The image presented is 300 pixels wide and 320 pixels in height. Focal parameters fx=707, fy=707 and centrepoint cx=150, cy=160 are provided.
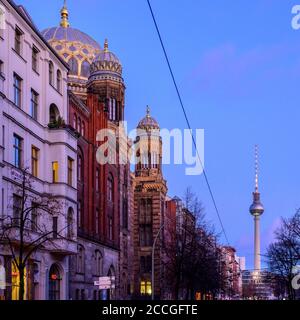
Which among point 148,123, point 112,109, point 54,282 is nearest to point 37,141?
point 54,282

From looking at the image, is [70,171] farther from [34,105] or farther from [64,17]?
[64,17]

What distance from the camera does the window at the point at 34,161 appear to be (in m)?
44.8

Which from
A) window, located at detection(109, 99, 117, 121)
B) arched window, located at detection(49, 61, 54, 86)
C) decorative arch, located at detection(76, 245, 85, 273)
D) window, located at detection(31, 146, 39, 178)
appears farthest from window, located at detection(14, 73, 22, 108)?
window, located at detection(109, 99, 117, 121)

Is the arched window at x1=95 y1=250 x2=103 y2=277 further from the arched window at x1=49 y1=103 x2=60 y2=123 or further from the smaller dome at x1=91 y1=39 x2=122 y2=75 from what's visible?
the smaller dome at x1=91 y1=39 x2=122 y2=75

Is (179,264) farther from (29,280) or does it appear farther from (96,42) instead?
(96,42)

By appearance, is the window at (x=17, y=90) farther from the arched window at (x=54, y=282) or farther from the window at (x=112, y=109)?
the window at (x=112, y=109)

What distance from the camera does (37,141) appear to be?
150 ft

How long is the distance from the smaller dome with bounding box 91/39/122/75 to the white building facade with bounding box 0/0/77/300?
33.3 m

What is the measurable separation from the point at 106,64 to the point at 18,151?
1788 inches

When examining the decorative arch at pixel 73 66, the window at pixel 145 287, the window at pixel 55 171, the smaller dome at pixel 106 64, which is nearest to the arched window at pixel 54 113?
the window at pixel 55 171

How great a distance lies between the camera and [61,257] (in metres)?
48.3

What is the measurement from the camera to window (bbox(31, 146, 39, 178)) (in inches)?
1763
